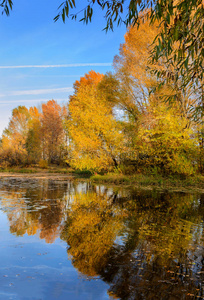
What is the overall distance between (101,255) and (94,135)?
52.4 feet

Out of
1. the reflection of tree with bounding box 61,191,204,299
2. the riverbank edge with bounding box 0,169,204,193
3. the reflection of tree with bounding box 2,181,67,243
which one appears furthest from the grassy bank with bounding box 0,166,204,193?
the reflection of tree with bounding box 2,181,67,243

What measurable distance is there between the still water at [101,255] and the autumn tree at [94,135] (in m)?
12.0

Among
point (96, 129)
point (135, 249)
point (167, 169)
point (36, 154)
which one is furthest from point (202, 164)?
point (36, 154)

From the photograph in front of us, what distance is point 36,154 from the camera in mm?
39531

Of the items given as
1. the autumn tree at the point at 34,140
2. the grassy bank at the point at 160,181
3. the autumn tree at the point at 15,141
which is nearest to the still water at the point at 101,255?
the grassy bank at the point at 160,181

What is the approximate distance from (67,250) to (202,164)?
15.0m

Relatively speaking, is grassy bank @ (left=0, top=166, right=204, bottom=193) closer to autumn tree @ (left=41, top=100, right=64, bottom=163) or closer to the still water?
the still water

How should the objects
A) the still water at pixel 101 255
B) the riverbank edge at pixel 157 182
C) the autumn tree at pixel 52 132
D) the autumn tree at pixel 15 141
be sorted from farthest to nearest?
the autumn tree at pixel 52 132
the autumn tree at pixel 15 141
the riverbank edge at pixel 157 182
the still water at pixel 101 255

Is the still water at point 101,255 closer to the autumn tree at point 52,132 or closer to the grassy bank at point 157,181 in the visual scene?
the grassy bank at point 157,181

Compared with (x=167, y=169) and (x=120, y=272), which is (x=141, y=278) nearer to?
(x=120, y=272)

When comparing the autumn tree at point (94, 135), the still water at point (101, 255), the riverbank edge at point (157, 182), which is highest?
the autumn tree at point (94, 135)

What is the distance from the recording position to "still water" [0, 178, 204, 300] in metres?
3.37

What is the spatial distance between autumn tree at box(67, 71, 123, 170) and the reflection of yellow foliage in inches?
442

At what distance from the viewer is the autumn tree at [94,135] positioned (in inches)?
781
